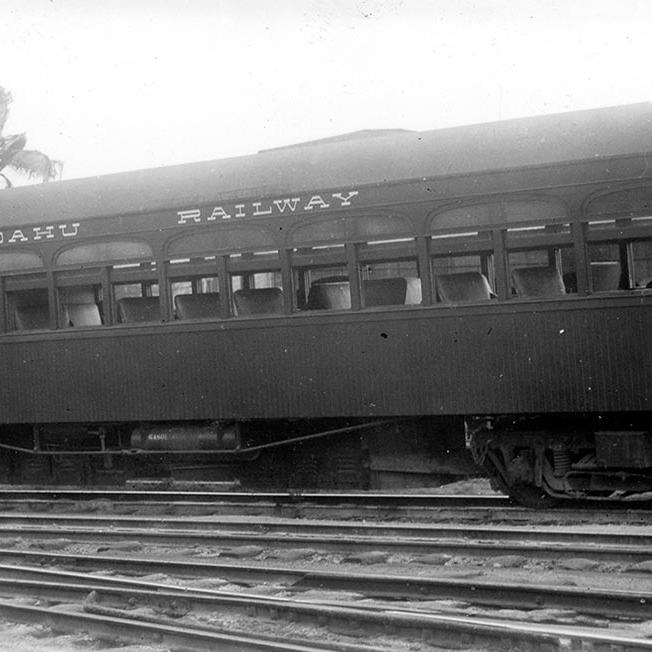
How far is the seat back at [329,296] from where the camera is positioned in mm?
11070

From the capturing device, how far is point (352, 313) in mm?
10961

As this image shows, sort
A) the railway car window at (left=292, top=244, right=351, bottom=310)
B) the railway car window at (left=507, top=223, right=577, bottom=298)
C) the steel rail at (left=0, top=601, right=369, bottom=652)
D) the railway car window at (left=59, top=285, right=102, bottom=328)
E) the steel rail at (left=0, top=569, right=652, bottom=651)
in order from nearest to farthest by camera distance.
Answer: the steel rail at (left=0, top=569, right=652, bottom=651) < the steel rail at (left=0, top=601, right=369, bottom=652) < the railway car window at (left=507, top=223, right=577, bottom=298) < the railway car window at (left=292, top=244, right=351, bottom=310) < the railway car window at (left=59, top=285, right=102, bottom=328)

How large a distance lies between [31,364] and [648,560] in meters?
6.83

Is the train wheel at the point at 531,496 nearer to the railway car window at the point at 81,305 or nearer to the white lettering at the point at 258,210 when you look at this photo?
the white lettering at the point at 258,210

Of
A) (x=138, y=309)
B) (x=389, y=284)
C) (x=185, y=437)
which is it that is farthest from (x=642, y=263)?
(x=138, y=309)

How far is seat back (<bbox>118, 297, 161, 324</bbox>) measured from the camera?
12.1 m

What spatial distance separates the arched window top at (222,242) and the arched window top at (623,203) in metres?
2.93

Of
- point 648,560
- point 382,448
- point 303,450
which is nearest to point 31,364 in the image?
point 303,450

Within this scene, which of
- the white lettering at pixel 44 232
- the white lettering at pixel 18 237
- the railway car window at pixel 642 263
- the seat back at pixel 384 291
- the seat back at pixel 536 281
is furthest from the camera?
the white lettering at pixel 18 237

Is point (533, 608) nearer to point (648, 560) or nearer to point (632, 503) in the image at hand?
point (648, 560)

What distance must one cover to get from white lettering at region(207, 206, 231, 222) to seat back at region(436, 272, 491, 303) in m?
2.19

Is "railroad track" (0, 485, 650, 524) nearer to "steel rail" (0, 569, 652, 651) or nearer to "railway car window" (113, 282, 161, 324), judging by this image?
"railway car window" (113, 282, 161, 324)

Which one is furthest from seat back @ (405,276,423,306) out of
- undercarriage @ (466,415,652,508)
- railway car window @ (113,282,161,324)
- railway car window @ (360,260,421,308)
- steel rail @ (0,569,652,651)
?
steel rail @ (0,569,652,651)

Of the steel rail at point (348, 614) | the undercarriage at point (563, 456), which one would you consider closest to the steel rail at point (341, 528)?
the undercarriage at point (563, 456)
